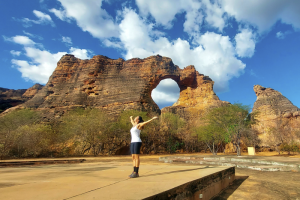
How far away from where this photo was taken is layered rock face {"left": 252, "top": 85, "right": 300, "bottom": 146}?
38753 millimetres

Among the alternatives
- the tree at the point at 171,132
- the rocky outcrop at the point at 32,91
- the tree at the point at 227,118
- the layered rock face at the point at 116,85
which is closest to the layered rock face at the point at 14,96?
the rocky outcrop at the point at 32,91

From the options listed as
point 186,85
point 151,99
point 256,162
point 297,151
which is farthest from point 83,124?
point 186,85

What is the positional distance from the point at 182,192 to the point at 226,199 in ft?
5.40

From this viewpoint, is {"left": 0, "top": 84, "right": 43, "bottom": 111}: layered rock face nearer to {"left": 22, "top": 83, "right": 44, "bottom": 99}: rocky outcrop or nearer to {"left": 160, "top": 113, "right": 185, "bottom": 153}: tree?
{"left": 22, "top": 83, "right": 44, "bottom": 99}: rocky outcrop

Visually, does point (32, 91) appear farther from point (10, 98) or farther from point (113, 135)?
point (113, 135)

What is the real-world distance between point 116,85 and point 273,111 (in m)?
41.4

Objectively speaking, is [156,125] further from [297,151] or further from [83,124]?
[297,151]

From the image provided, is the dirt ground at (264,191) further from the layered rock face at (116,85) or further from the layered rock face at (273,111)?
the layered rock face at (273,111)

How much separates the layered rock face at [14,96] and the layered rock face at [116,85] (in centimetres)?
2342

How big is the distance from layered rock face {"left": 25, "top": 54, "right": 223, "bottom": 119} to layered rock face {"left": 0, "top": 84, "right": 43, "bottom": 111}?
23.4 m

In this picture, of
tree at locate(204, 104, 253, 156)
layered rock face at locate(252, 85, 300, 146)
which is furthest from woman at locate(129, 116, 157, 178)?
layered rock face at locate(252, 85, 300, 146)

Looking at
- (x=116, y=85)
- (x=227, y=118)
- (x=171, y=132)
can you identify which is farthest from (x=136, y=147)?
(x=116, y=85)

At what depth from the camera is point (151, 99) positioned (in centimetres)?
4597

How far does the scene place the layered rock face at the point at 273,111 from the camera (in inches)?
1526
